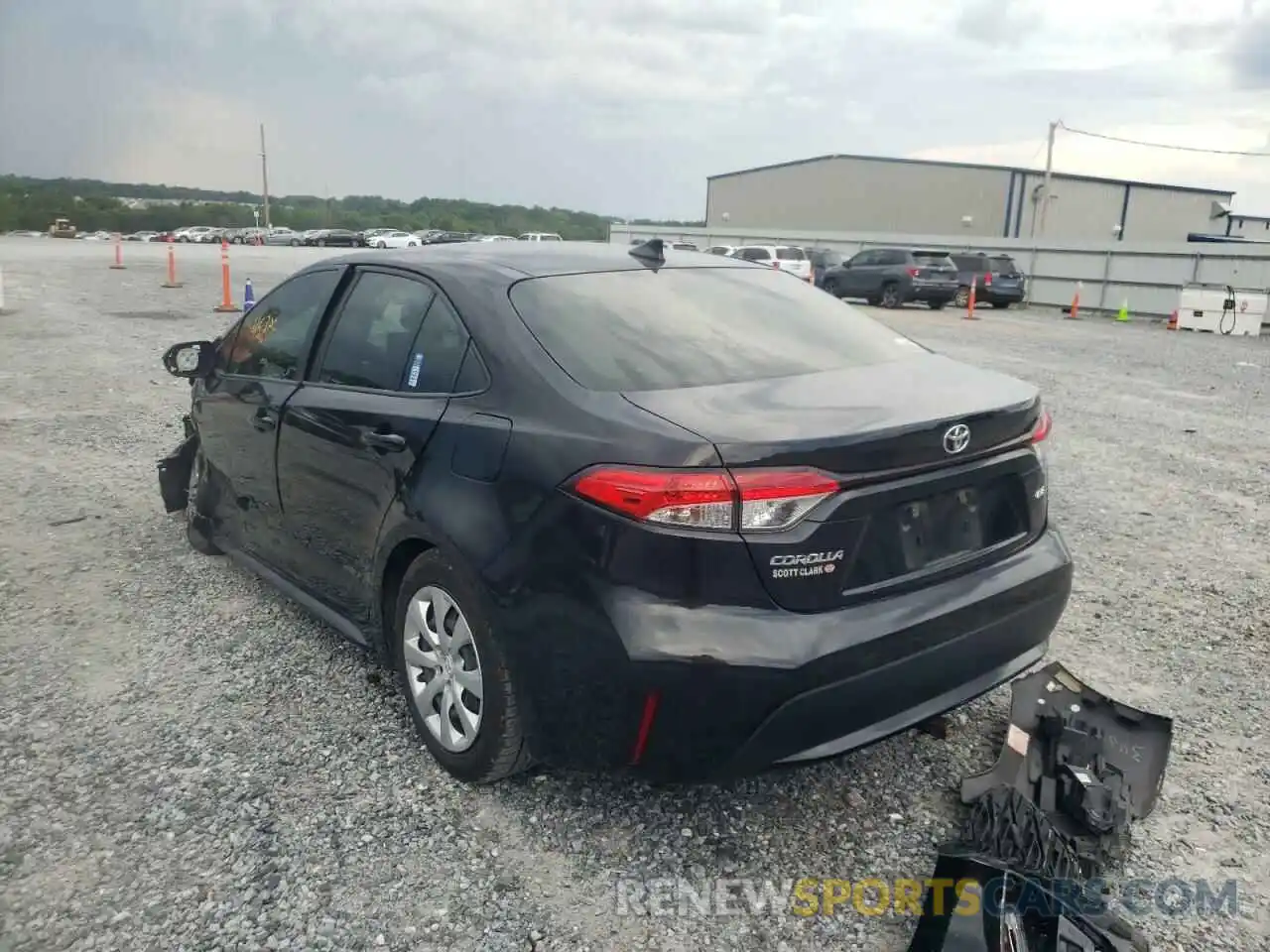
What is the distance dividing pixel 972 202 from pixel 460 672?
5200 cm

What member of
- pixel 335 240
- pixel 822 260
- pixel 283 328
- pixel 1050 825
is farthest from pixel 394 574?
pixel 335 240

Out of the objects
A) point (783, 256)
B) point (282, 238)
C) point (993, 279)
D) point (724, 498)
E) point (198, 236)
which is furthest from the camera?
point (198, 236)

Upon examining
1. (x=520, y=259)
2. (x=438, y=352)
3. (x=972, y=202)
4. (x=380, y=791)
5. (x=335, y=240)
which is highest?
(x=972, y=202)

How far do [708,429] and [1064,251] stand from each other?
28613 mm

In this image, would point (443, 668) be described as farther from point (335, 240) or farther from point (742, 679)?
point (335, 240)

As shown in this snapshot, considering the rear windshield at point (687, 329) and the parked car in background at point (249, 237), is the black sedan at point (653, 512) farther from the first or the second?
the parked car in background at point (249, 237)

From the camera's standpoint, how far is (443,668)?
118 inches

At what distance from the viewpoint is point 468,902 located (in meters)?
2.51

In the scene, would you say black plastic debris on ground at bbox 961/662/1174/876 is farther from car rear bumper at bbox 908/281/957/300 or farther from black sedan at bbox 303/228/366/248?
black sedan at bbox 303/228/366/248

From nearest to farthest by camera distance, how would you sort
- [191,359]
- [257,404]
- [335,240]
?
[257,404]
[191,359]
[335,240]

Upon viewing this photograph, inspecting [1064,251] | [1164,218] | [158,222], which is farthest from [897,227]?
[158,222]

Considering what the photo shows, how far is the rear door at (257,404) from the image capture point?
386cm

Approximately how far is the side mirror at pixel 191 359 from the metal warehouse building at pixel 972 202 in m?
47.2

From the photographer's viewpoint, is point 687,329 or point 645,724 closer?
point 645,724
